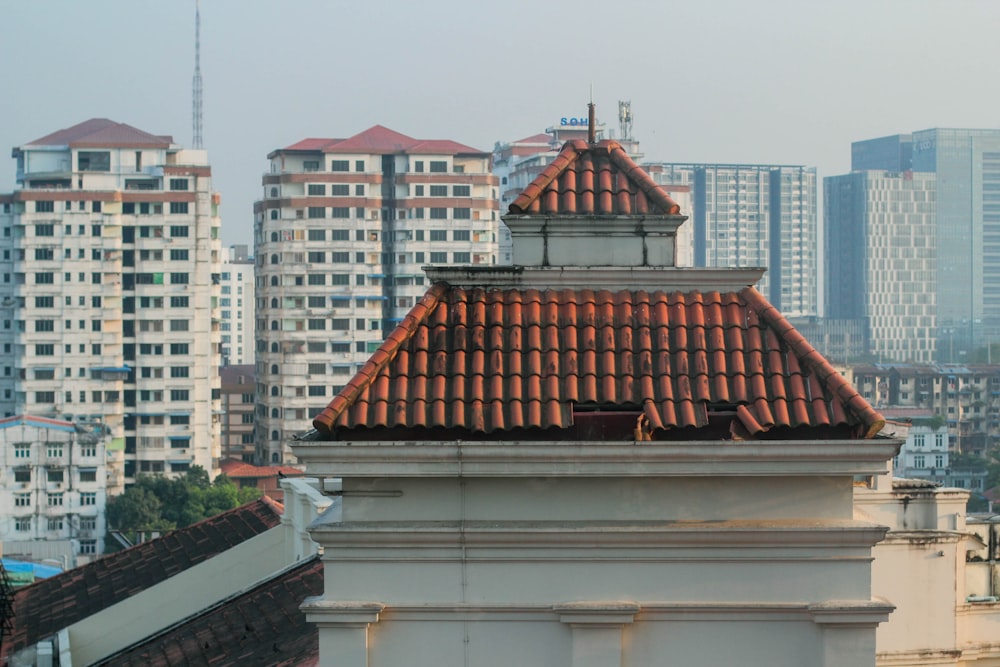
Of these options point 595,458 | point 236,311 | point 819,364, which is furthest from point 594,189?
point 236,311

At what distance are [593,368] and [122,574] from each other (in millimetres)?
18294

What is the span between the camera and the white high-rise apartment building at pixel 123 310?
10319 cm

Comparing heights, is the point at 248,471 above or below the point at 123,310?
below

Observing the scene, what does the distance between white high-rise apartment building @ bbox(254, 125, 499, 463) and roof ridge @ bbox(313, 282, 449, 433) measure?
100285 mm

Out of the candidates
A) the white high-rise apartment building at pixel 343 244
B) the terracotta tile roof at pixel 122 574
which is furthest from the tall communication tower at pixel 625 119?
the terracotta tile roof at pixel 122 574

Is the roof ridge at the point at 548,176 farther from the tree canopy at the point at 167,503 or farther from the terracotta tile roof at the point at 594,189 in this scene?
the tree canopy at the point at 167,503

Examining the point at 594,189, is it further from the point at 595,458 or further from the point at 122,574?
→ the point at 122,574

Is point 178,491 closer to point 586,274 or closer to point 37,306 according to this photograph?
point 37,306

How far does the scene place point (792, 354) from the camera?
10.5 meters

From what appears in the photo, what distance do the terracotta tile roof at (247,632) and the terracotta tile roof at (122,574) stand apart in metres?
4.32

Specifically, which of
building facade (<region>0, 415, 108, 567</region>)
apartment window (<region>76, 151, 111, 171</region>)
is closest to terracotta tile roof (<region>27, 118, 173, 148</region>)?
apartment window (<region>76, 151, 111, 171</region>)

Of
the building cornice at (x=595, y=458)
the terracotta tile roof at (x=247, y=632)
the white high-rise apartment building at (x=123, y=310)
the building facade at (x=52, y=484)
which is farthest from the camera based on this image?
the white high-rise apartment building at (x=123, y=310)

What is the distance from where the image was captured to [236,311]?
196 metres

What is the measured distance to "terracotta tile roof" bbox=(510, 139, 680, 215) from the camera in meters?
10.9
